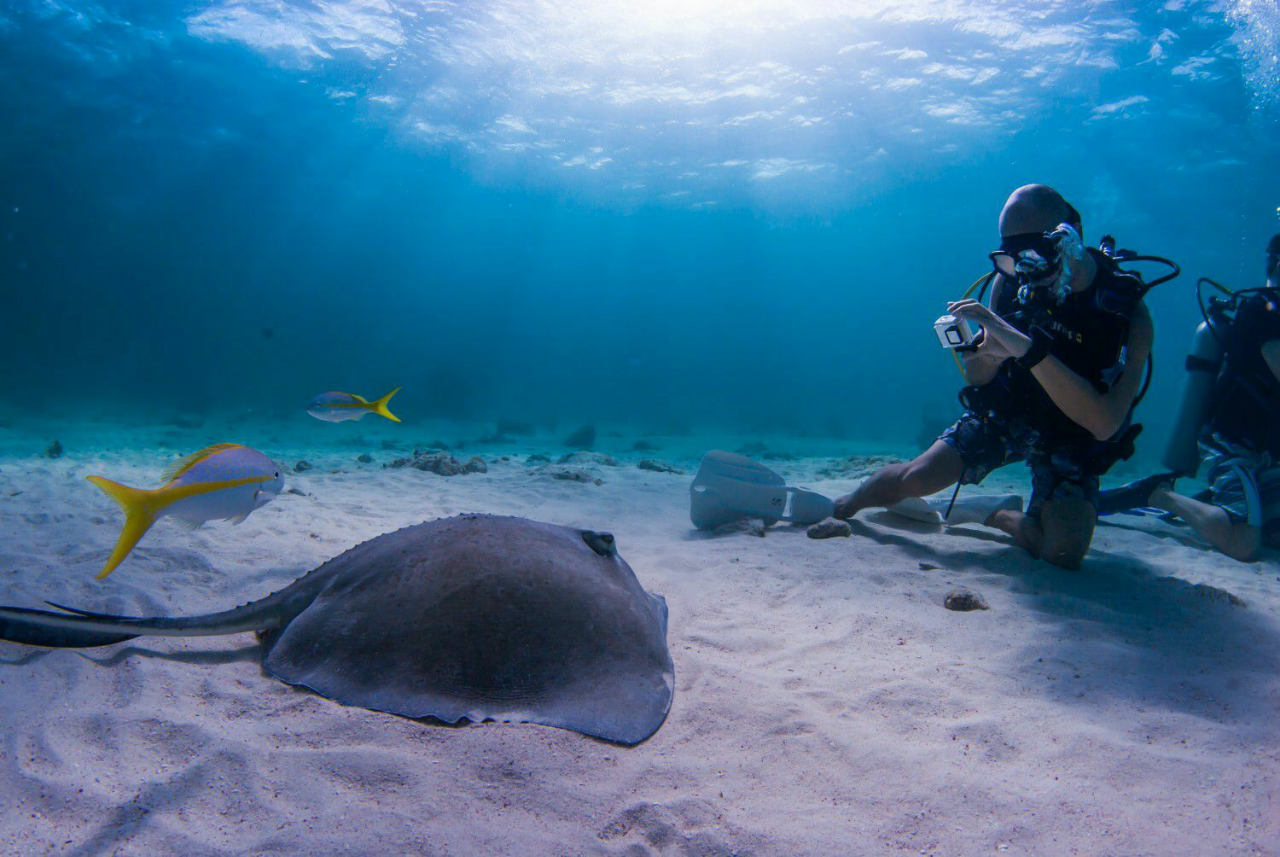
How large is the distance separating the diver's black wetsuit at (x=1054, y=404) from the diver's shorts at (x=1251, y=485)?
1813 millimetres

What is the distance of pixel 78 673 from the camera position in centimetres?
231

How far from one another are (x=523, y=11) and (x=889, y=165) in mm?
23739

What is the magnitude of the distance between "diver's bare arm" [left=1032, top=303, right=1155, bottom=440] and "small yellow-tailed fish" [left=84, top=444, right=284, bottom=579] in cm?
468

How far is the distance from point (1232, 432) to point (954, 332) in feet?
14.0

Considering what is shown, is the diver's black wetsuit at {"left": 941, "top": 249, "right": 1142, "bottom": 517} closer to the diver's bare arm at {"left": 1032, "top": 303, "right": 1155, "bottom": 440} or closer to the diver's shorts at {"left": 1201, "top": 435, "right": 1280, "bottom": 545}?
the diver's bare arm at {"left": 1032, "top": 303, "right": 1155, "bottom": 440}

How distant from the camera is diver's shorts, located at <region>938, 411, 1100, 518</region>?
431cm

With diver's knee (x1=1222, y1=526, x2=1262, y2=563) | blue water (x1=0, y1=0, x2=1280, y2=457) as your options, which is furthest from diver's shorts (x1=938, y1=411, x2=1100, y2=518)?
blue water (x1=0, y1=0, x2=1280, y2=457)

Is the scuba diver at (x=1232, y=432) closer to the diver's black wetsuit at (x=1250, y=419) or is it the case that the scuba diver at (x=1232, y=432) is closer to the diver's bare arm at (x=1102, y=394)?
the diver's black wetsuit at (x=1250, y=419)

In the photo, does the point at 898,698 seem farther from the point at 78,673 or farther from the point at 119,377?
the point at 119,377

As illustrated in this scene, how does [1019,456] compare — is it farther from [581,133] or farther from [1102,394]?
[581,133]

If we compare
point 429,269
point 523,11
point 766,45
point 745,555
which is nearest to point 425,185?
point 523,11

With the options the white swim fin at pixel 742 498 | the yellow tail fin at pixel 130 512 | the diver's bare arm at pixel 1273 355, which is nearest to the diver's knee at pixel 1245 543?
the diver's bare arm at pixel 1273 355

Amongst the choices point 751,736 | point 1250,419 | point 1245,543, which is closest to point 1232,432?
point 1250,419

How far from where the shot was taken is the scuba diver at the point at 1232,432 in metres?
5.01
